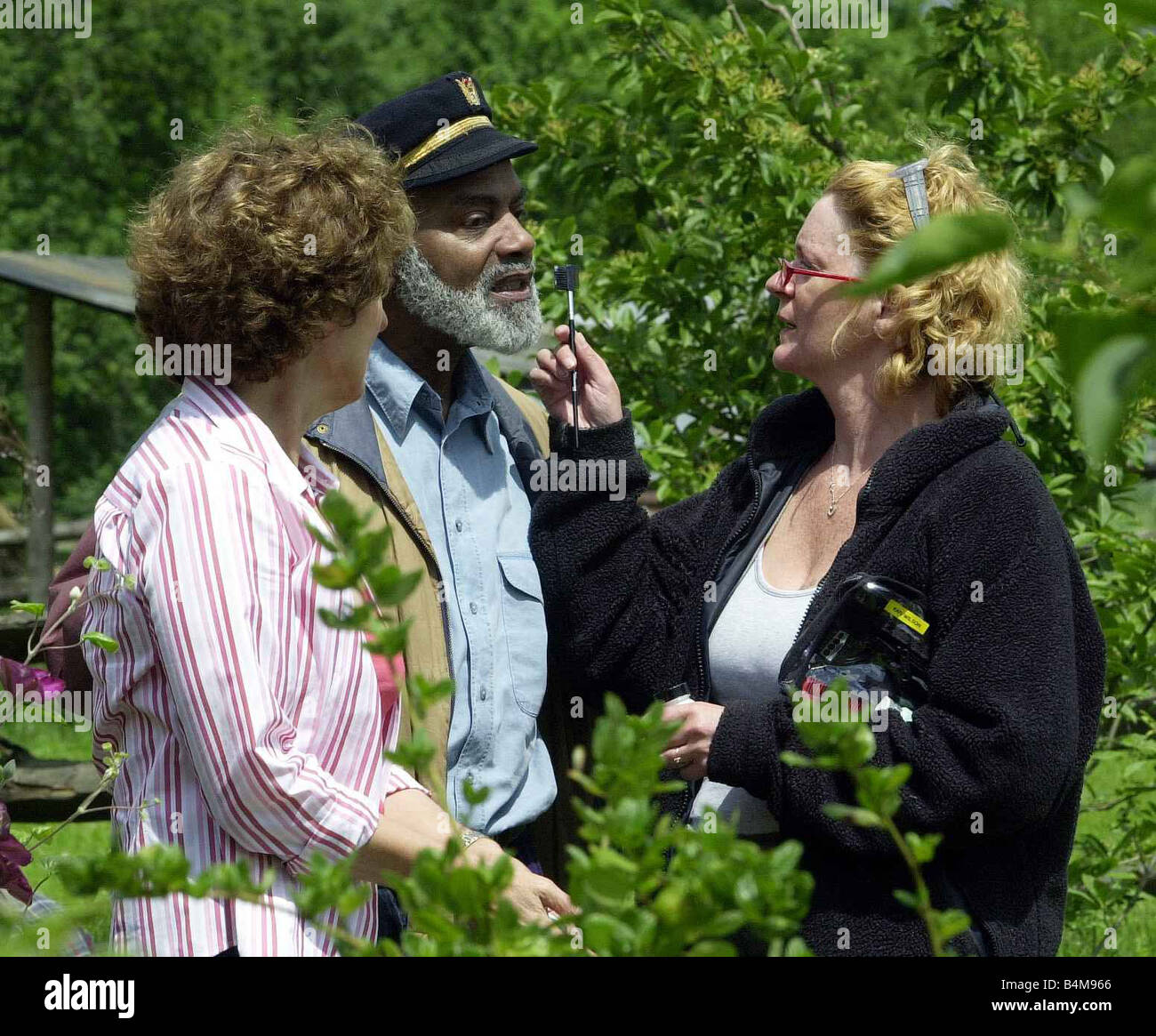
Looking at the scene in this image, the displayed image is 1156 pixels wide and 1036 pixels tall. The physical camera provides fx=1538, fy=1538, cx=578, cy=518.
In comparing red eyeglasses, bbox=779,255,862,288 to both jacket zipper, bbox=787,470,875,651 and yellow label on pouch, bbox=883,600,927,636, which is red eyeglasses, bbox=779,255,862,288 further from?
yellow label on pouch, bbox=883,600,927,636

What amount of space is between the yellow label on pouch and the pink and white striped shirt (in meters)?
0.83

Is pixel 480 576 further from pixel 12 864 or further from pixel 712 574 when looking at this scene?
pixel 12 864

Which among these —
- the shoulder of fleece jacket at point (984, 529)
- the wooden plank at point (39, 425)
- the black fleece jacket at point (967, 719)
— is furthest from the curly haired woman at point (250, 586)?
the wooden plank at point (39, 425)

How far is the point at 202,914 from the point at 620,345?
2719mm

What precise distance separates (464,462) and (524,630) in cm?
38

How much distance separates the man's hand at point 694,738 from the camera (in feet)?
8.19

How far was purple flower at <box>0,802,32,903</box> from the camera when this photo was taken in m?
2.15

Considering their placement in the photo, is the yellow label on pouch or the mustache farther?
the mustache

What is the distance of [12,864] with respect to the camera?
216cm

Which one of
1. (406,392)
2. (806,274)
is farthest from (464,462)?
(806,274)

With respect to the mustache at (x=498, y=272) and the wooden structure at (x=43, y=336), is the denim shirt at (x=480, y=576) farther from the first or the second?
the wooden structure at (x=43, y=336)

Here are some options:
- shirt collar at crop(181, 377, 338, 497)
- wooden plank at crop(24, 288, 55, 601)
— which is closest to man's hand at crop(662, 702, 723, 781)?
shirt collar at crop(181, 377, 338, 497)
